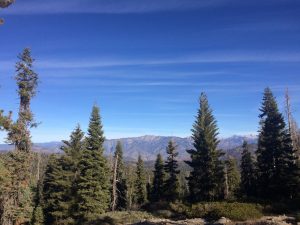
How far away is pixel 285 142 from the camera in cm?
4462

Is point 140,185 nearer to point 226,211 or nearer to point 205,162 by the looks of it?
point 205,162

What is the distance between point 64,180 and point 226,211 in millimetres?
30172

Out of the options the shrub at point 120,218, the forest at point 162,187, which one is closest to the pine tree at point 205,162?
the forest at point 162,187

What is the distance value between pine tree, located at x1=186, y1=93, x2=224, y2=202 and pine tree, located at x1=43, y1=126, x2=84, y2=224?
17.0 m

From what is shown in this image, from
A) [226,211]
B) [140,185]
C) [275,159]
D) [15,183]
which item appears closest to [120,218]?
[15,183]

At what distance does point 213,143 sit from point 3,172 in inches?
1441

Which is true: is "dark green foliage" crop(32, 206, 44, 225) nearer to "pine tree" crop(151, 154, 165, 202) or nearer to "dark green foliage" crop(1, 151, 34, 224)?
"dark green foliage" crop(1, 151, 34, 224)

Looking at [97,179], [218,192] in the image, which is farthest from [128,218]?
[218,192]

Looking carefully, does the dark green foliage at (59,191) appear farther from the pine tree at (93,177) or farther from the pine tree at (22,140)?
the pine tree at (22,140)

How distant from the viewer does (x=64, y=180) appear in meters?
53.8

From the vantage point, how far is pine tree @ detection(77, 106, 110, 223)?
1801 inches

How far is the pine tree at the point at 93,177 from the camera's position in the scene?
4575 centimetres

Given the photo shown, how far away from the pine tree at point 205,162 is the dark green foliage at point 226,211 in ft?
41.6

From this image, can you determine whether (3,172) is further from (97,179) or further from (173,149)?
(173,149)
